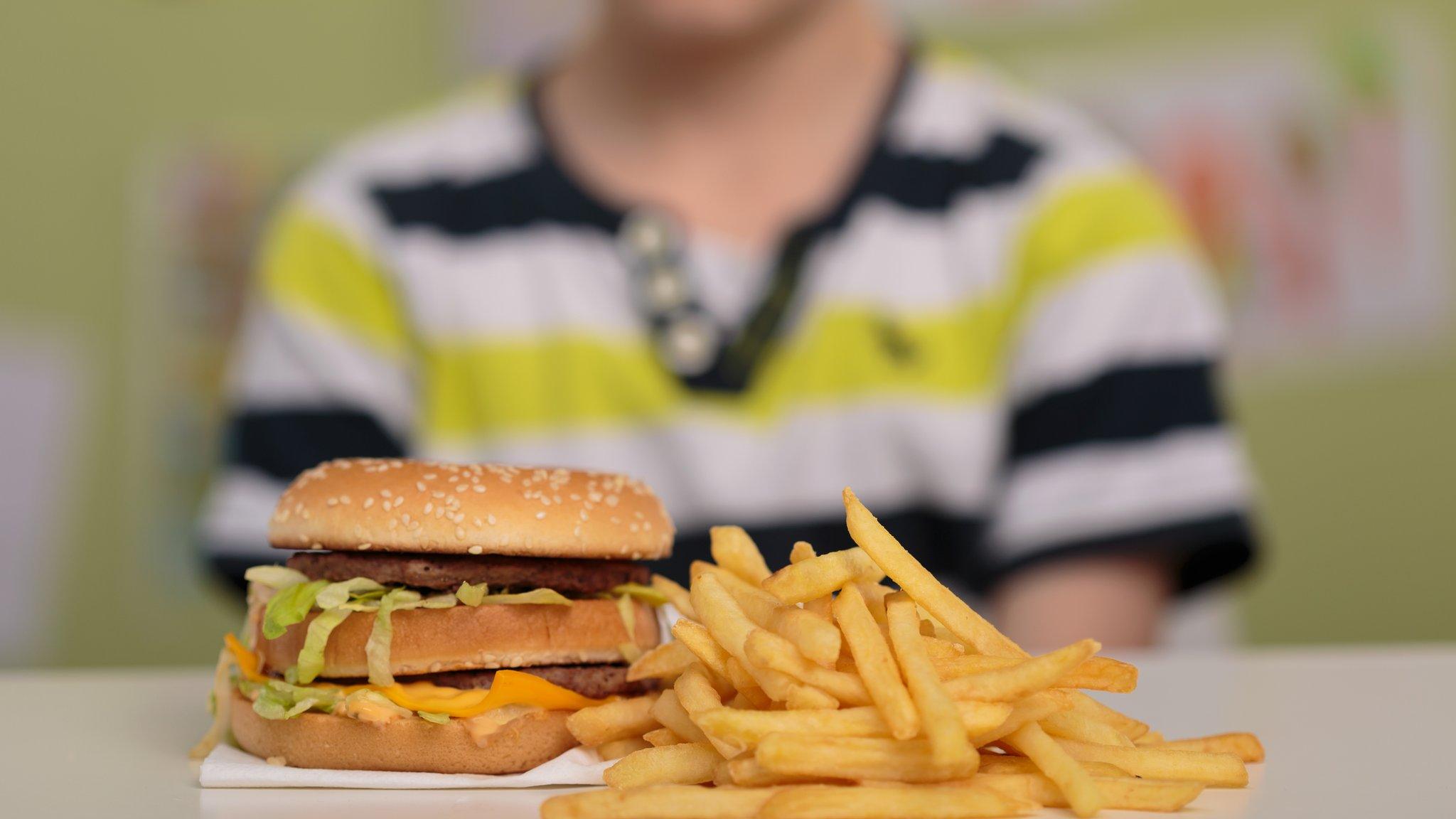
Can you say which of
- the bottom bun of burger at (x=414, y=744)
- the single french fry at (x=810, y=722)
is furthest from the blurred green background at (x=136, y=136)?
the single french fry at (x=810, y=722)

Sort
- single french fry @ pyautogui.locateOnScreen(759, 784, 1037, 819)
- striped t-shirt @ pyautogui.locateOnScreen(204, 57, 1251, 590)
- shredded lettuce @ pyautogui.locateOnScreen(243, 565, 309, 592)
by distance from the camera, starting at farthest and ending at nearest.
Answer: striped t-shirt @ pyautogui.locateOnScreen(204, 57, 1251, 590), shredded lettuce @ pyautogui.locateOnScreen(243, 565, 309, 592), single french fry @ pyautogui.locateOnScreen(759, 784, 1037, 819)

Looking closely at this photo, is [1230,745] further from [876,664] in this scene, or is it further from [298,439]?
[298,439]

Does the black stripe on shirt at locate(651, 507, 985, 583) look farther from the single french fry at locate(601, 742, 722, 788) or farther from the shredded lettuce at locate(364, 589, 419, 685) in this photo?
the single french fry at locate(601, 742, 722, 788)

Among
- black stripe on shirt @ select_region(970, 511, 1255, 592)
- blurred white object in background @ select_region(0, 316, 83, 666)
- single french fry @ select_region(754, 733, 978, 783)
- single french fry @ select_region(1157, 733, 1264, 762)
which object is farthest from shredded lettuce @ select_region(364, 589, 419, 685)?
blurred white object in background @ select_region(0, 316, 83, 666)

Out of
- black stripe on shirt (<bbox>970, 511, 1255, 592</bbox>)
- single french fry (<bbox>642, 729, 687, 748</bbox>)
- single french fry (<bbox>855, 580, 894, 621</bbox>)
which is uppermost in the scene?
black stripe on shirt (<bbox>970, 511, 1255, 592</bbox>)

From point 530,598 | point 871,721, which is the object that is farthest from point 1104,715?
point 530,598

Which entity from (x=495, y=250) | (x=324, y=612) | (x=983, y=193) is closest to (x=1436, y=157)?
(x=983, y=193)
